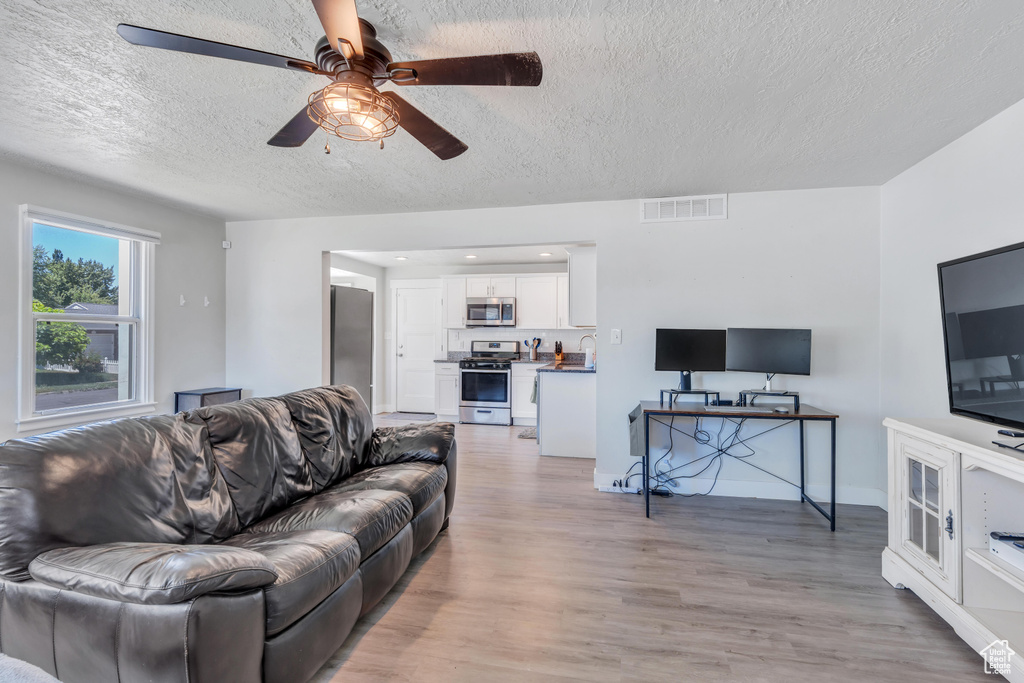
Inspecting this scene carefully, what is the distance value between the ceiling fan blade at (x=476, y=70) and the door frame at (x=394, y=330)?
5539 mm

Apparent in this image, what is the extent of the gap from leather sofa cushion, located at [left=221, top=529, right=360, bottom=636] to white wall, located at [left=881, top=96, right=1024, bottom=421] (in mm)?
3303

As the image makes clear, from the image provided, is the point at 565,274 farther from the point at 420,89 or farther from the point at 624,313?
the point at 420,89

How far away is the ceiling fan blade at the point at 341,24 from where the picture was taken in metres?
1.19

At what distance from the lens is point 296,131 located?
6.04 ft

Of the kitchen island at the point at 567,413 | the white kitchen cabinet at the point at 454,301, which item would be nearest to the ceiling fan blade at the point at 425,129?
the kitchen island at the point at 567,413

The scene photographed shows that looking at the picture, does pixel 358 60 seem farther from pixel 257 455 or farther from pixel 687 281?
pixel 687 281

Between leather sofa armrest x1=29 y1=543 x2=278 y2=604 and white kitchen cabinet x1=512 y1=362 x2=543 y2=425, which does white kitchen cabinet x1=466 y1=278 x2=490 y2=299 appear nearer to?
white kitchen cabinet x1=512 y1=362 x2=543 y2=425

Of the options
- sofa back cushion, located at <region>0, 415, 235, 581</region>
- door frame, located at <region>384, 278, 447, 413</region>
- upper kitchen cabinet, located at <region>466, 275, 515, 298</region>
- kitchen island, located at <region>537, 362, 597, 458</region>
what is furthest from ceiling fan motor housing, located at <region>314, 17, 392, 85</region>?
door frame, located at <region>384, 278, 447, 413</region>

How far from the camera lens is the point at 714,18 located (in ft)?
5.21

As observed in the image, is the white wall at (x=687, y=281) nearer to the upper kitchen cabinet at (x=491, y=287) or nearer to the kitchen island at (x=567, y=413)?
the kitchen island at (x=567, y=413)

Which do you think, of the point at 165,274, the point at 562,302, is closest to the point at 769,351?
the point at 562,302

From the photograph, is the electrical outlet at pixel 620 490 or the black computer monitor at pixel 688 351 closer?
the black computer monitor at pixel 688 351

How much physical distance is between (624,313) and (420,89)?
7.67ft

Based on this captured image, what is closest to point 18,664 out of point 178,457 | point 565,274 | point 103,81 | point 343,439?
point 178,457
